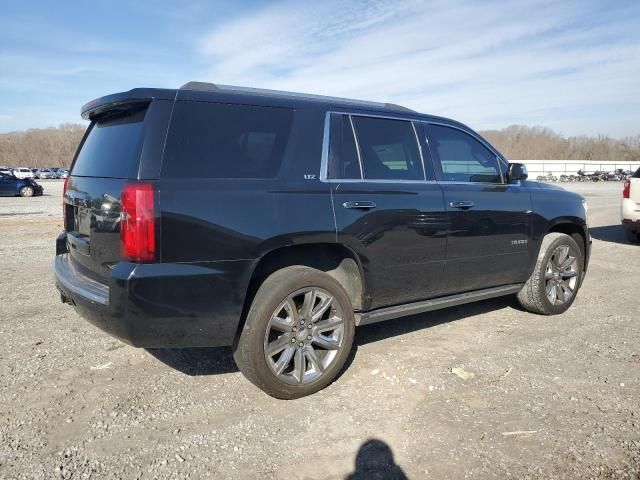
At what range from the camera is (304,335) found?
3.50m

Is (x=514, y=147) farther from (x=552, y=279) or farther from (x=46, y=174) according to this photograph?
(x=552, y=279)

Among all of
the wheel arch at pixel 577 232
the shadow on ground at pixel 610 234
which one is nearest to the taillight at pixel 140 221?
the wheel arch at pixel 577 232

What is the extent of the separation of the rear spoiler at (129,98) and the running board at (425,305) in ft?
6.76

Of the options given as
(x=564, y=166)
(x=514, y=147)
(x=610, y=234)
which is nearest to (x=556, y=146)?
(x=514, y=147)

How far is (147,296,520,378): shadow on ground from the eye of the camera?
13.0ft

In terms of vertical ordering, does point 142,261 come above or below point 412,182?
below

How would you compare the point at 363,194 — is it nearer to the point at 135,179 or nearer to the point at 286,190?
the point at 286,190

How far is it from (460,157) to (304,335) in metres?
2.29

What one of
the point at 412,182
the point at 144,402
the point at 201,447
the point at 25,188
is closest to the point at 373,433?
the point at 201,447

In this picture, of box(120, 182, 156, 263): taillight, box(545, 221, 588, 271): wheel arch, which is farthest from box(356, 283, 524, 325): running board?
box(120, 182, 156, 263): taillight

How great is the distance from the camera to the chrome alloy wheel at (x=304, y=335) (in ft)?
11.1

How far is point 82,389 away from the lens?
11.7 feet

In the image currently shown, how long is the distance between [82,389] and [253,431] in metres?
1.36

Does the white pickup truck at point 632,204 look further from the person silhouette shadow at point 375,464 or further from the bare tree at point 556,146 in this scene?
the bare tree at point 556,146
